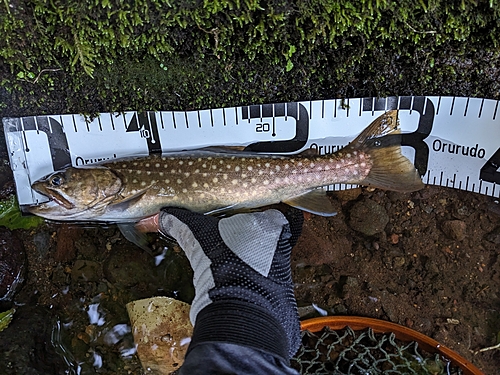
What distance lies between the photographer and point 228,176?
2.87m

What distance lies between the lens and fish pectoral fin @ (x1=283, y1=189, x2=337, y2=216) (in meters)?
2.97

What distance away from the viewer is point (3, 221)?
3180 millimetres

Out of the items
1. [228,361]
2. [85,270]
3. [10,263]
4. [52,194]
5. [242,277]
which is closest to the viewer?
[228,361]

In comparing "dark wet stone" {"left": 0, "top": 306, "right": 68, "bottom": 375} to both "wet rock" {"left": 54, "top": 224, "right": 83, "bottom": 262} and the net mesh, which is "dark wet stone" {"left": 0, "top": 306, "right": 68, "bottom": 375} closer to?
"wet rock" {"left": 54, "top": 224, "right": 83, "bottom": 262}

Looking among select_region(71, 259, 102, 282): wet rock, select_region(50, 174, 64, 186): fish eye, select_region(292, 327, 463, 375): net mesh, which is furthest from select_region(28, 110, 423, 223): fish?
select_region(292, 327, 463, 375): net mesh

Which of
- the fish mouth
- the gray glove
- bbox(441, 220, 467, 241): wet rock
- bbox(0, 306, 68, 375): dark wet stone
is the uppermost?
the fish mouth

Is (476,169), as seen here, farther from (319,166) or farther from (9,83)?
(9,83)

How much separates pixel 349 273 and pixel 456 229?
2.97 feet

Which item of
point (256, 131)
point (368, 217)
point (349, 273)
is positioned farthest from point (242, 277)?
point (368, 217)

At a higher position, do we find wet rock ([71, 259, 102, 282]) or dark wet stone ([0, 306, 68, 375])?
wet rock ([71, 259, 102, 282])

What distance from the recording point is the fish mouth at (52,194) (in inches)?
109

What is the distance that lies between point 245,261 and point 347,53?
4.89 ft

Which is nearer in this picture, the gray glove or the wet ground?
the gray glove

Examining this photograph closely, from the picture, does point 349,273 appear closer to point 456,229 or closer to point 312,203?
point 312,203
